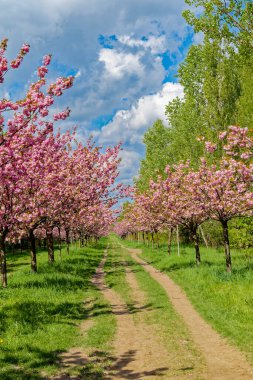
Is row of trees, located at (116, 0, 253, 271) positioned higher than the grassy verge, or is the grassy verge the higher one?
row of trees, located at (116, 0, 253, 271)

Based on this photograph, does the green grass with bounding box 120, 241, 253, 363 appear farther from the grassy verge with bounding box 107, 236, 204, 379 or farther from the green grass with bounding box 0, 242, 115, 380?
the green grass with bounding box 0, 242, 115, 380

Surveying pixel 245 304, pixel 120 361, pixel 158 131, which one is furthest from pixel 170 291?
pixel 158 131

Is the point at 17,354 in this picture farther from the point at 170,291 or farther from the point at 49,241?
the point at 49,241

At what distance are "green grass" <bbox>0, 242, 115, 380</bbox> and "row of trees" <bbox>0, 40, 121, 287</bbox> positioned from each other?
11.2ft

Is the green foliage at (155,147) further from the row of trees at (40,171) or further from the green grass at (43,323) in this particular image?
the green grass at (43,323)

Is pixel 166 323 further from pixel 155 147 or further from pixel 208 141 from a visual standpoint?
pixel 155 147

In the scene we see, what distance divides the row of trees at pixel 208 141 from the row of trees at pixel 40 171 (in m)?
4.94

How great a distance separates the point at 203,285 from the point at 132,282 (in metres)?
5.37

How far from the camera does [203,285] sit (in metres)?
17.1

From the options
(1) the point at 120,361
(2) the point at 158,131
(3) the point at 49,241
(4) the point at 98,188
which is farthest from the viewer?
(2) the point at 158,131

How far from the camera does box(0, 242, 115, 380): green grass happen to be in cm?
905

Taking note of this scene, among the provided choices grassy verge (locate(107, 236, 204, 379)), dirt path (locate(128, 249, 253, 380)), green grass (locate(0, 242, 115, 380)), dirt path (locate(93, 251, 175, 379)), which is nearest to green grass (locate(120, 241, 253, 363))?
dirt path (locate(128, 249, 253, 380))

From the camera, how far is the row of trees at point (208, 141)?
17.5 metres

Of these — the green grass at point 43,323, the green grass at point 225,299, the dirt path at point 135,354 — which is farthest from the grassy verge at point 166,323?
the green grass at point 43,323
